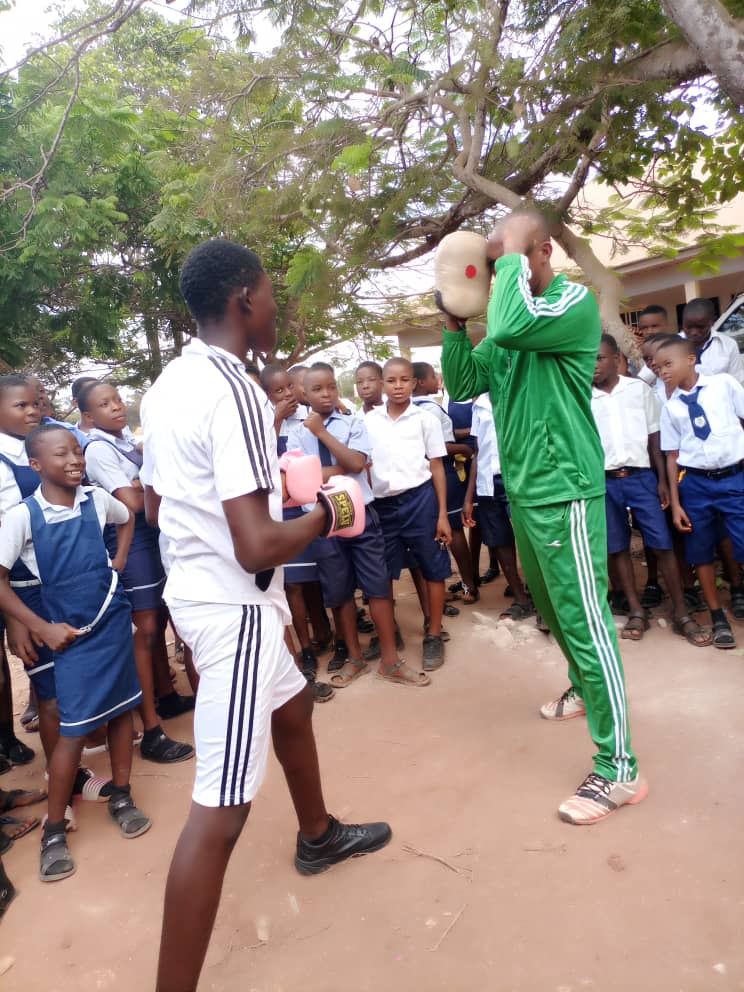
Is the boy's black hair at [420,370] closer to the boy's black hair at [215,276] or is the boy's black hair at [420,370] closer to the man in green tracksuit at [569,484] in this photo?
the man in green tracksuit at [569,484]

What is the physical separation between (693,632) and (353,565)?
197cm

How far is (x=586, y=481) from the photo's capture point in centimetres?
248

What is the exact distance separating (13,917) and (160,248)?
802cm

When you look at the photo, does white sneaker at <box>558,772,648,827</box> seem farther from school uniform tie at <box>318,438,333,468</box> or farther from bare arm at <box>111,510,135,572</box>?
school uniform tie at <box>318,438,333,468</box>

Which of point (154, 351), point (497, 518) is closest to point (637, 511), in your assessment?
point (497, 518)

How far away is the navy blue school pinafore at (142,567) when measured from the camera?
3.63m

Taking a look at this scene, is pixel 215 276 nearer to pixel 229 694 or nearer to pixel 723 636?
pixel 229 694

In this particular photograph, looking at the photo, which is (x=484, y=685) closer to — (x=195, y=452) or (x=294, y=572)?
(x=294, y=572)

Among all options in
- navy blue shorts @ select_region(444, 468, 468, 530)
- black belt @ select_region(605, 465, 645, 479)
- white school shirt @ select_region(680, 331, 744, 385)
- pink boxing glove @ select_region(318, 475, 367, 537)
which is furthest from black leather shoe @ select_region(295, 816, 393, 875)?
white school shirt @ select_region(680, 331, 744, 385)

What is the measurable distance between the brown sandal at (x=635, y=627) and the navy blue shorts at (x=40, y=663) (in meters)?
3.04

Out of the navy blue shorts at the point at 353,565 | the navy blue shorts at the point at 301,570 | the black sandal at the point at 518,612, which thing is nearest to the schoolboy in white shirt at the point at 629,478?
the black sandal at the point at 518,612

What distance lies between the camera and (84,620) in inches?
112

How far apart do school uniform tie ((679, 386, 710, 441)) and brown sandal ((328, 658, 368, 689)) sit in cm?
236

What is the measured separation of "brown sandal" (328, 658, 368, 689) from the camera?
13.1ft
